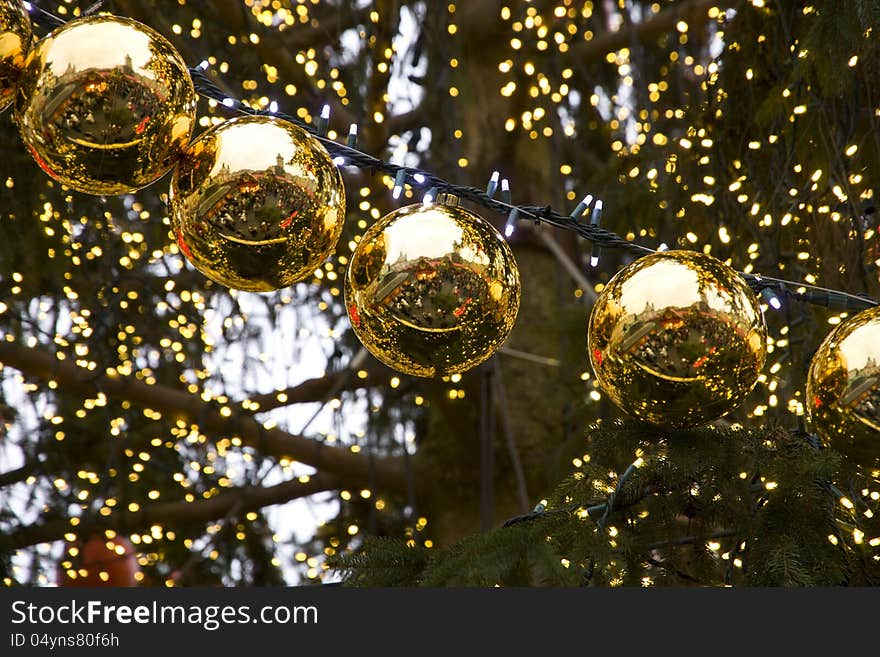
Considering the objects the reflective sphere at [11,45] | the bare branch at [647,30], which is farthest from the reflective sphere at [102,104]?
the bare branch at [647,30]

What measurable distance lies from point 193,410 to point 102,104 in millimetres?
2100

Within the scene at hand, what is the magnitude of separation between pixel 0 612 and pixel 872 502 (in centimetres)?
120

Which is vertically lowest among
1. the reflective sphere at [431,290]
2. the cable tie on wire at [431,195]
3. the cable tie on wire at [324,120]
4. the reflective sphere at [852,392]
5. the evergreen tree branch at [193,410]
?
the reflective sphere at [852,392]

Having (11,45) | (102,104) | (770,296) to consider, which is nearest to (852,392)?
(770,296)

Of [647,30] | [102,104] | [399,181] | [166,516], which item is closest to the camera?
[102,104]

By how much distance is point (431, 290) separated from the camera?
3.90ft

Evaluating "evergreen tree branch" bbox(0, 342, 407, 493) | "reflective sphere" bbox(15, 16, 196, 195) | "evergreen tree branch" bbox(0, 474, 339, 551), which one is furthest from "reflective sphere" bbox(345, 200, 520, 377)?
"evergreen tree branch" bbox(0, 474, 339, 551)

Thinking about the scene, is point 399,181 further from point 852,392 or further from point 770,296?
point 852,392

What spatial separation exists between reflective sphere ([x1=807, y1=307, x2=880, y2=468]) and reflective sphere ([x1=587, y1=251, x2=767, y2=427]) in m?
0.08

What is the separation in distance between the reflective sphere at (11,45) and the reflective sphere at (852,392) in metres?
1.02

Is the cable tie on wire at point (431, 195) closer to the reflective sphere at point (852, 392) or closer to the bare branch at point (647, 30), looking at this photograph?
the reflective sphere at point (852, 392)

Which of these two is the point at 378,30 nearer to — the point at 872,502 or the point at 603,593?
the point at 872,502

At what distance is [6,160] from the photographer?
3006 millimetres

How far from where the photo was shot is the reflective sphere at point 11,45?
3.96 feet
